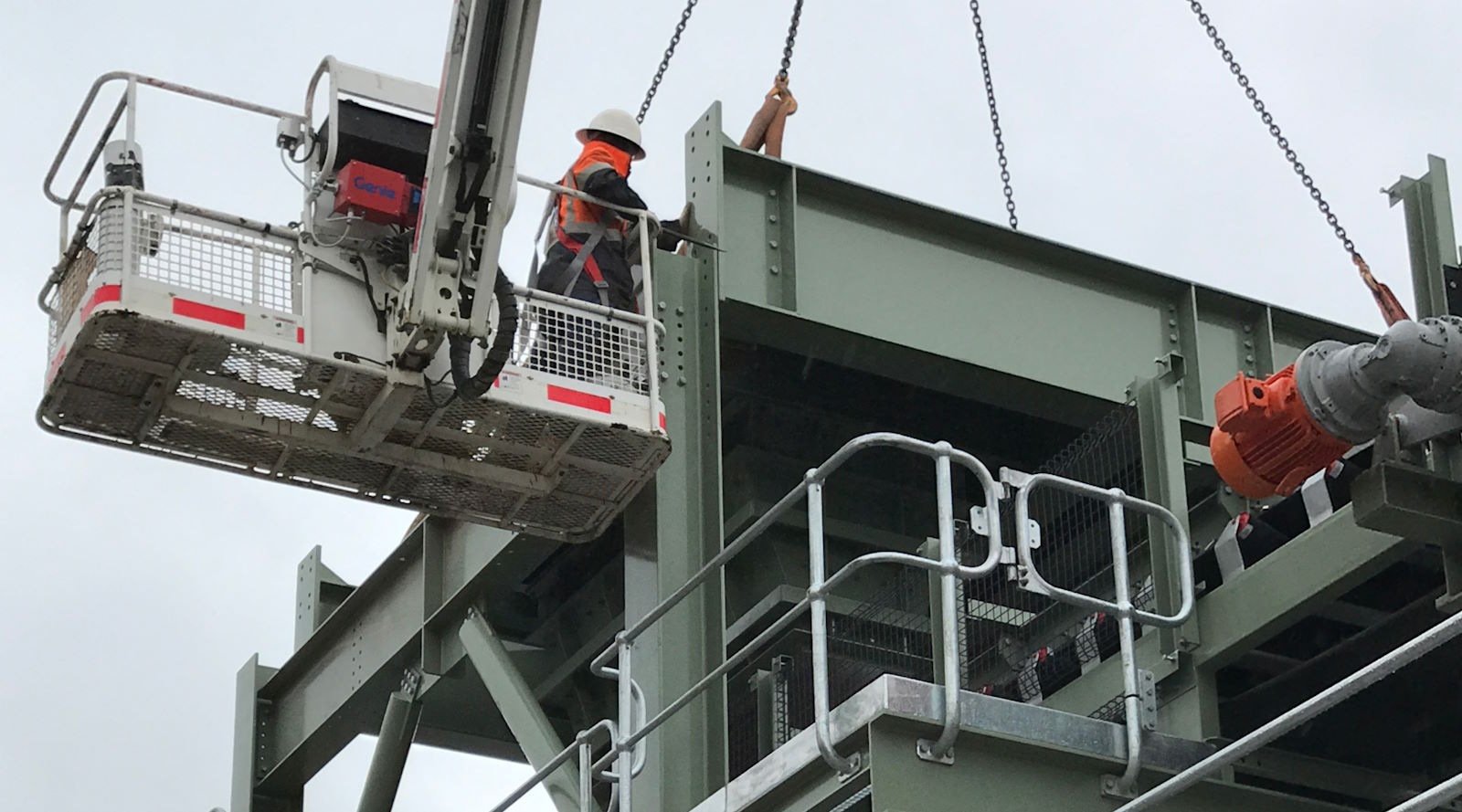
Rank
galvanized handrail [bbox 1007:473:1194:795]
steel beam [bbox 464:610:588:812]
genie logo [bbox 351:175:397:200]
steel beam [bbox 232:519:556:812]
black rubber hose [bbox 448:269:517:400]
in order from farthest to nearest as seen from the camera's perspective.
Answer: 1. steel beam [bbox 232:519:556:812]
2. steel beam [bbox 464:610:588:812]
3. genie logo [bbox 351:175:397:200]
4. black rubber hose [bbox 448:269:517:400]
5. galvanized handrail [bbox 1007:473:1194:795]

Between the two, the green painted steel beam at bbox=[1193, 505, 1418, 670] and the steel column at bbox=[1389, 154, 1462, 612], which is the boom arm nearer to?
the green painted steel beam at bbox=[1193, 505, 1418, 670]

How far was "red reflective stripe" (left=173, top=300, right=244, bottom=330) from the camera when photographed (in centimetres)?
1116

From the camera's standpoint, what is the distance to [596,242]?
12.9 metres

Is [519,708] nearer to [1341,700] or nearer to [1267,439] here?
[1267,439]

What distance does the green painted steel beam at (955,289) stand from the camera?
522 inches

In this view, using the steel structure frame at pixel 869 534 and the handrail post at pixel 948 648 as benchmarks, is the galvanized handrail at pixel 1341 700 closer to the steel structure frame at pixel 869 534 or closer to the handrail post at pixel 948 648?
the handrail post at pixel 948 648

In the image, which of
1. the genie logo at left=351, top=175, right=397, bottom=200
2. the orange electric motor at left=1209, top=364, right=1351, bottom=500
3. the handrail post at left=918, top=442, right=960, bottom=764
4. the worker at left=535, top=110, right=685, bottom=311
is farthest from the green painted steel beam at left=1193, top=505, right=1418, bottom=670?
the genie logo at left=351, top=175, right=397, bottom=200

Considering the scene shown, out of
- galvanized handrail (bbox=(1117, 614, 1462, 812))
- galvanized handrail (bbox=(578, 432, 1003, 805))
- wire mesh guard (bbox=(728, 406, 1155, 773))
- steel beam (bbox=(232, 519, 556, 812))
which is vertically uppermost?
steel beam (bbox=(232, 519, 556, 812))

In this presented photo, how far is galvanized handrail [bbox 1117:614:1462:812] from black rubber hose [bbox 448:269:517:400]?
4106 millimetres

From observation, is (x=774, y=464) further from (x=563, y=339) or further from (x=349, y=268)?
(x=349, y=268)

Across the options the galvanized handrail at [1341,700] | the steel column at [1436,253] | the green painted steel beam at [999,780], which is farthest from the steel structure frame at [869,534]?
the galvanized handrail at [1341,700]

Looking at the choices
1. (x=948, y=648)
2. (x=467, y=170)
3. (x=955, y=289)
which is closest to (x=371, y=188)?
(x=467, y=170)

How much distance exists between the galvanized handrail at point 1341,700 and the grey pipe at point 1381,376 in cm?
158

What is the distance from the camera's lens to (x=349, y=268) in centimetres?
1182
